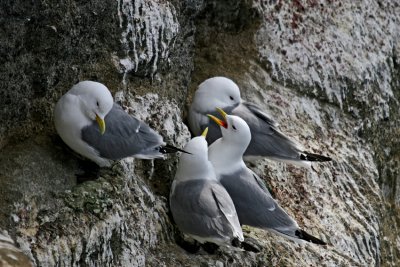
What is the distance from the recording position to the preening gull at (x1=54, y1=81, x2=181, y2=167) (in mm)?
8039

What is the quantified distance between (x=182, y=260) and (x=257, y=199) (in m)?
0.91

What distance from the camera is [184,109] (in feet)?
33.4

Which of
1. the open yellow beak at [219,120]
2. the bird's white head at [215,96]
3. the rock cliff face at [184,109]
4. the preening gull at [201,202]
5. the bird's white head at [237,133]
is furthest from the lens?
the bird's white head at [215,96]

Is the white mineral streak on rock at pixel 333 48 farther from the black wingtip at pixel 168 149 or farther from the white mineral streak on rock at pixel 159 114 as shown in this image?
the black wingtip at pixel 168 149

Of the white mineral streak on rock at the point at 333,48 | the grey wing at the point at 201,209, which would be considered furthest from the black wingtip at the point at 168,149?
the white mineral streak on rock at the point at 333,48

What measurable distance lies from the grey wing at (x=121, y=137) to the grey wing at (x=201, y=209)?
469 mm

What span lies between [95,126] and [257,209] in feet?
5.69

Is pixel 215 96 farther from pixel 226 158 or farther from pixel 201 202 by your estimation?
pixel 201 202

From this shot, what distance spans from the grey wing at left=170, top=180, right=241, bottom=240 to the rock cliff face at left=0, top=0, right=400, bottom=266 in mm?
320

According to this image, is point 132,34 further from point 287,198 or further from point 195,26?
point 287,198

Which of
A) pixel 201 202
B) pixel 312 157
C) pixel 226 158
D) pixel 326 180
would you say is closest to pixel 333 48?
pixel 326 180

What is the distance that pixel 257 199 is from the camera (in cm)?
866

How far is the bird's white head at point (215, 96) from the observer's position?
9.82 metres

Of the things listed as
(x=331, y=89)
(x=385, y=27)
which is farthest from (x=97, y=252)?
(x=385, y=27)
